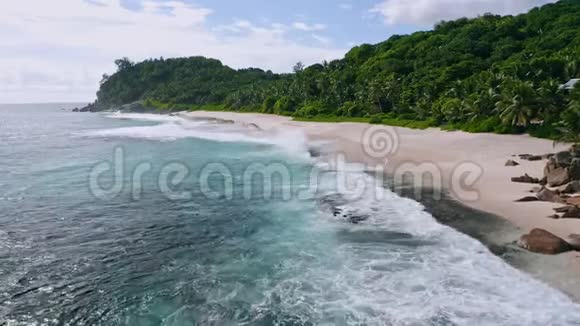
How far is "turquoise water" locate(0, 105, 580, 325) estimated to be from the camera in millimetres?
12406

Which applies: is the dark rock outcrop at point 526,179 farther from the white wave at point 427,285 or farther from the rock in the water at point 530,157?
the white wave at point 427,285

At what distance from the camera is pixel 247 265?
16.2 m

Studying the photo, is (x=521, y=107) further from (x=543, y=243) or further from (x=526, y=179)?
(x=543, y=243)

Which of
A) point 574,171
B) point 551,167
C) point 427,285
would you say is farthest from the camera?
point 551,167

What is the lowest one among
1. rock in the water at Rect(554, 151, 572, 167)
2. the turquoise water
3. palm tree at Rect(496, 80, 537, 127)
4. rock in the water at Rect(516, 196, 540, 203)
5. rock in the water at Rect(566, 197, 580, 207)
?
the turquoise water

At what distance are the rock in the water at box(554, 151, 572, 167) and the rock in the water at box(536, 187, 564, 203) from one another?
137 inches

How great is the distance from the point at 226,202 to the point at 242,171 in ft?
34.8

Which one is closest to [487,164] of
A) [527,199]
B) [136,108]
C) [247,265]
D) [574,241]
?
[527,199]

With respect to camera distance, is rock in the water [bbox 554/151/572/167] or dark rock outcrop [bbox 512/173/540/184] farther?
dark rock outcrop [bbox 512/173/540/184]

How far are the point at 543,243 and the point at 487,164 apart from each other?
50.1 feet

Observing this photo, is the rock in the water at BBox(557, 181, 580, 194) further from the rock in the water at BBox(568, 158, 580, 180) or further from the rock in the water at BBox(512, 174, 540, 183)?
the rock in the water at BBox(512, 174, 540, 183)

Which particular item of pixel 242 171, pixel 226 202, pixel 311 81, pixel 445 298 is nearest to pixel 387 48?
pixel 311 81

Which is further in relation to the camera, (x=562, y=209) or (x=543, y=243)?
(x=562, y=209)
